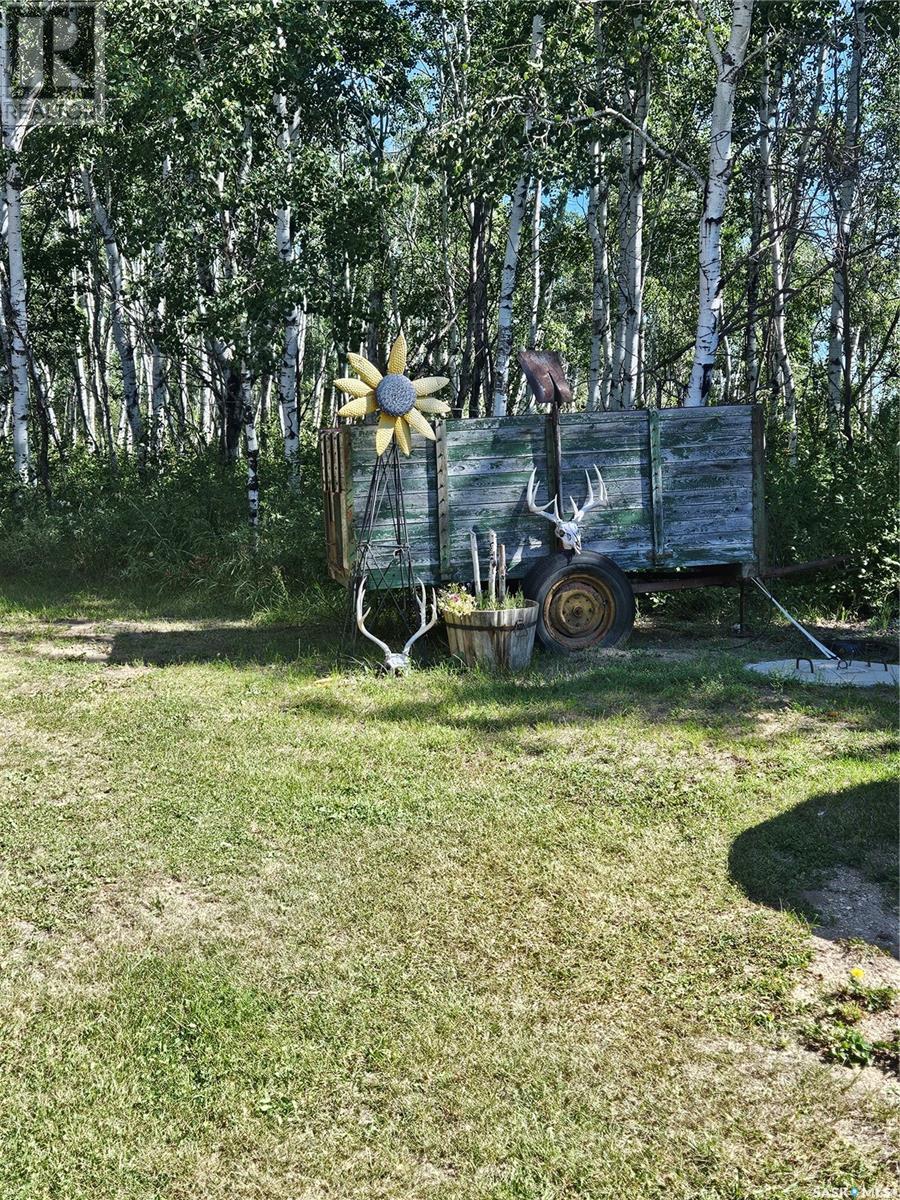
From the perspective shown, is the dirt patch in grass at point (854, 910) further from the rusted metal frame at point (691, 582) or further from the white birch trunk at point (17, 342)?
the white birch trunk at point (17, 342)

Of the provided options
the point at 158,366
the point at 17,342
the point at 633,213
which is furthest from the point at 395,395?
the point at 158,366

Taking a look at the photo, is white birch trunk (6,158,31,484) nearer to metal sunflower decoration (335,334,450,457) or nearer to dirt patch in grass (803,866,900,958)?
metal sunflower decoration (335,334,450,457)

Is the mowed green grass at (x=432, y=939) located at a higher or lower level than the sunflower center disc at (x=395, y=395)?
lower

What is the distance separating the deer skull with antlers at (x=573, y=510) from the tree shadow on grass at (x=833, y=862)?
327 centimetres

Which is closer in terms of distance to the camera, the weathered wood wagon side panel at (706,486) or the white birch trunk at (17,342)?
the weathered wood wagon side panel at (706,486)

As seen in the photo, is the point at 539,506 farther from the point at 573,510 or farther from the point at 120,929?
the point at 120,929

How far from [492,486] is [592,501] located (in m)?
0.80

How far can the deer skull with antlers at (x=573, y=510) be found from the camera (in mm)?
8062

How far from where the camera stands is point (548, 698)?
22.8 feet

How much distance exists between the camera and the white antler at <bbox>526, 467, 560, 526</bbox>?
8109mm

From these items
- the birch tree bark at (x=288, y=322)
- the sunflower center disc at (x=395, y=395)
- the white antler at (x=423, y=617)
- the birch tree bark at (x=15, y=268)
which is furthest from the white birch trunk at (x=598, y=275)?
the white antler at (x=423, y=617)

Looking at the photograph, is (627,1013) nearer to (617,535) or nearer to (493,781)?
(493,781)

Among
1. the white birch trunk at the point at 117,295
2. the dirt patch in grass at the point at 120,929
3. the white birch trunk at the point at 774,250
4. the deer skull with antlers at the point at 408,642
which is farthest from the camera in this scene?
the white birch trunk at the point at 117,295

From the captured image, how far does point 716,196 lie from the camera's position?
402 inches
